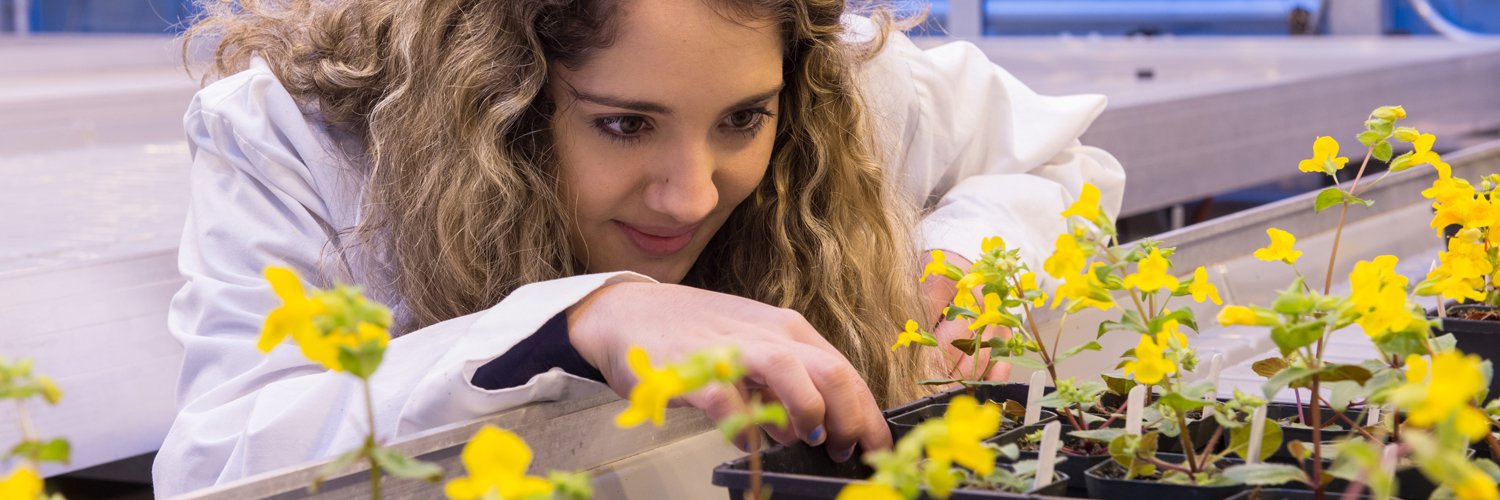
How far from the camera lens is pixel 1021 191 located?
190 cm

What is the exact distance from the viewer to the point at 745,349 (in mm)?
898

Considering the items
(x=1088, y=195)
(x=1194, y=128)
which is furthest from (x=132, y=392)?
(x=1194, y=128)

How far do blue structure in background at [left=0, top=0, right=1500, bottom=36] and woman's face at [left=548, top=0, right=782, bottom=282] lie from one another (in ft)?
19.9

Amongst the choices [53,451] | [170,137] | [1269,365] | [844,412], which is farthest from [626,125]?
[170,137]

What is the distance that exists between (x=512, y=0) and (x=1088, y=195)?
85 centimetres

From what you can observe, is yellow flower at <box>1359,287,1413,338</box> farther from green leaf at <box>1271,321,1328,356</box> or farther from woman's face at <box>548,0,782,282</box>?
woman's face at <box>548,0,782,282</box>

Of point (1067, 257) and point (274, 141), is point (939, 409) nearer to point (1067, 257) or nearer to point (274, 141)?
point (1067, 257)

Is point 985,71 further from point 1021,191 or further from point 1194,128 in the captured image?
point 1194,128

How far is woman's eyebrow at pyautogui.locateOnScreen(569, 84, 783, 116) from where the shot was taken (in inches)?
51.8

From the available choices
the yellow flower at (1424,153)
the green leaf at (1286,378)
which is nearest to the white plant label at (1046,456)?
the green leaf at (1286,378)

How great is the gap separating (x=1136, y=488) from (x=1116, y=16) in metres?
8.95

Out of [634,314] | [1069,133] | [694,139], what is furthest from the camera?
[1069,133]

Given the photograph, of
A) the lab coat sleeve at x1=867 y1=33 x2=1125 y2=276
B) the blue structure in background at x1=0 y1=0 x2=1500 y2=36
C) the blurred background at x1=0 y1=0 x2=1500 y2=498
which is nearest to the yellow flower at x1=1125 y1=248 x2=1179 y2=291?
the lab coat sleeve at x1=867 y1=33 x2=1125 y2=276

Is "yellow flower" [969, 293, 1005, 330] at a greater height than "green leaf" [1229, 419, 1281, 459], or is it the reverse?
"green leaf" [1229, 419, 1281, 459]
